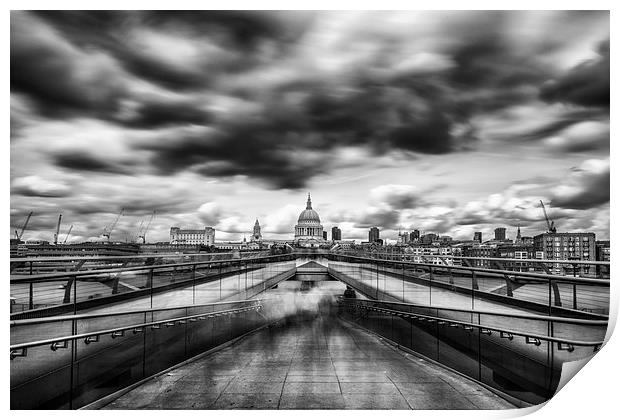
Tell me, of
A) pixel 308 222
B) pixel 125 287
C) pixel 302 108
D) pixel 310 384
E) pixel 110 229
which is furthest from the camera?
pixel 308 222

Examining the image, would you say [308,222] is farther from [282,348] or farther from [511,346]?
[511,346]

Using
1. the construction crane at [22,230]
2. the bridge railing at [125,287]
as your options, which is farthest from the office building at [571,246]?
the construction crane at [22,230]

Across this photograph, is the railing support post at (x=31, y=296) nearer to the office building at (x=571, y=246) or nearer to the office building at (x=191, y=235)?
the office building at (x=191, y=235)

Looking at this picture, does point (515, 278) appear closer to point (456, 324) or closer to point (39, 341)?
point (456, 324)

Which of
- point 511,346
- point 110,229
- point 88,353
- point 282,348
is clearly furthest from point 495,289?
point 110,229

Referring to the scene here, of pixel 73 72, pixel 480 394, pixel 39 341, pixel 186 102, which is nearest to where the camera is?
pixel 39 341

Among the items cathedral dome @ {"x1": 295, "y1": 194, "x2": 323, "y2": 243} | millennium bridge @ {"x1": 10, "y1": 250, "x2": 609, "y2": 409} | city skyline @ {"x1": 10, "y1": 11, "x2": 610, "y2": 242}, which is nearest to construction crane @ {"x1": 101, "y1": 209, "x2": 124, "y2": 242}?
city skyline @ {"x1": 10, "y1": 11, "x2": 610, "y2": 242}

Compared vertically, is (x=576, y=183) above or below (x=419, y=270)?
above
